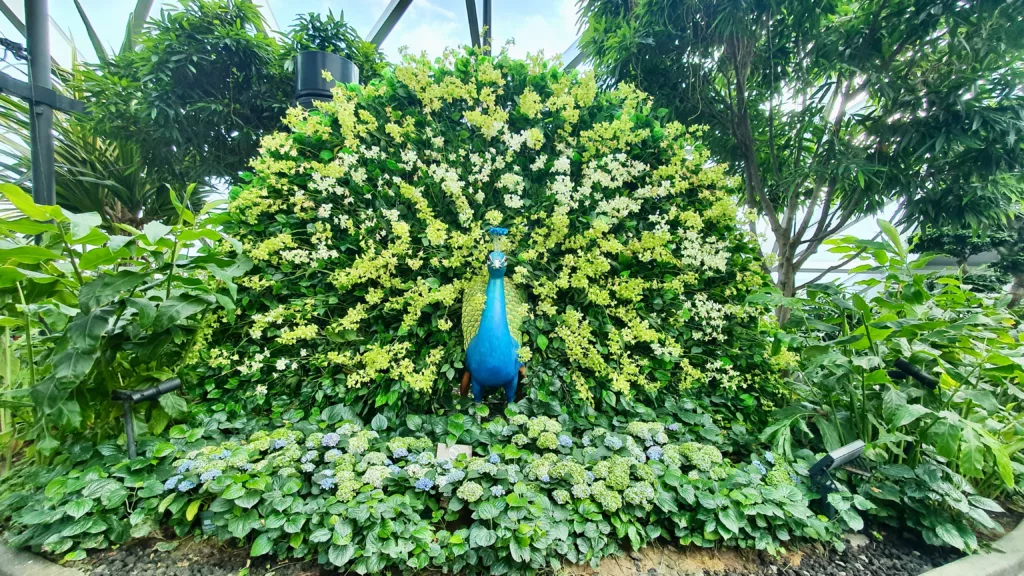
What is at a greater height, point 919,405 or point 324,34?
point 324,34

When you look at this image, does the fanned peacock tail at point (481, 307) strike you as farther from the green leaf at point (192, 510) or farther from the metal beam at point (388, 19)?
the metal beam at point (388, 19)

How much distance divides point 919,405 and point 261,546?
6.88ft

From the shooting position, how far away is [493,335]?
1.71 meters

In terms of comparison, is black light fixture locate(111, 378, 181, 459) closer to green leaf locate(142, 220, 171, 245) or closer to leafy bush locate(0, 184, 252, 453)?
leafy bush locate(0, 184, 252, 453)

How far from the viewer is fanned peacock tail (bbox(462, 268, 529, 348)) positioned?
1826 millimetres

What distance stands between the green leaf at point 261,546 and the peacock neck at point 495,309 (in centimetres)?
100

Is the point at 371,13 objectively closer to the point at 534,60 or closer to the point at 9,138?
the point at 9,138

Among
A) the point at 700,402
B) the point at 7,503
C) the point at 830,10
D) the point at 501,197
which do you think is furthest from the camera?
the point at 830,10

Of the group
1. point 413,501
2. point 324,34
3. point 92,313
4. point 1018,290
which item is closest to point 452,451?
point 413,501

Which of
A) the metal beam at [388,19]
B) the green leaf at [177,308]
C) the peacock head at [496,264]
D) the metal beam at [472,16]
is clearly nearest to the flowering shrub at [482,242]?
the peacock head at [496,264]

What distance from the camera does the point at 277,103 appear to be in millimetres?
3703

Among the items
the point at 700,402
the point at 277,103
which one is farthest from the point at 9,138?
the point at 700,402

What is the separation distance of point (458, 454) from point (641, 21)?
3174 mm

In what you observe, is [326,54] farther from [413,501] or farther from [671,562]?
[671,562]
